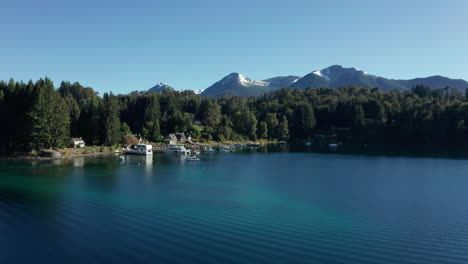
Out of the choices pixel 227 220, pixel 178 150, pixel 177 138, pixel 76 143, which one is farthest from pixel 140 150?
pixel 227 220

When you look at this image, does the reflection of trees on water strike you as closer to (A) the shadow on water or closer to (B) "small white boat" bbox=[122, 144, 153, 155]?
(B) "small white boat" bbox=[122, 144, 153, 155]

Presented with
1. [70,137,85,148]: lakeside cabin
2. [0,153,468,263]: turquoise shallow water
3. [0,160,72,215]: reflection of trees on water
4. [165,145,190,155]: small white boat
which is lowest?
[0,153,468,263]: turquoise shallow water

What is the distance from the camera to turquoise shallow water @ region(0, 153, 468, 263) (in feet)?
43.0

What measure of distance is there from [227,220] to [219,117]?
311 feet

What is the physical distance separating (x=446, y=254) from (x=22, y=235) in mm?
17584

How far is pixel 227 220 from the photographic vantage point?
17.6m

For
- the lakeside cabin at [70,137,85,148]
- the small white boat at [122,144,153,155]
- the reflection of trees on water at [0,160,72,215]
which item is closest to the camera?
the reflection of trees on water at [0,160,72,215]

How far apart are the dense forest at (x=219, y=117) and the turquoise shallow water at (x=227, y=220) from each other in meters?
17.1

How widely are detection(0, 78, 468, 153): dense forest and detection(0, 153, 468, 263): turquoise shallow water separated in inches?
672

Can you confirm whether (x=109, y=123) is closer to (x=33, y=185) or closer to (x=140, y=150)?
(x=140, y=150)

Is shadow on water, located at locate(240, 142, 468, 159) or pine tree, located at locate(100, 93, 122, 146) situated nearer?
pine tree, located at locate(100, 93, 122, 146)

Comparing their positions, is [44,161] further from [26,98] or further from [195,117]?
[195,117]

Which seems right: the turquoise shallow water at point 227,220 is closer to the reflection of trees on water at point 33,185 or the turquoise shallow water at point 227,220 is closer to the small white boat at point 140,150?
the reflection of trees on water at point 33,185

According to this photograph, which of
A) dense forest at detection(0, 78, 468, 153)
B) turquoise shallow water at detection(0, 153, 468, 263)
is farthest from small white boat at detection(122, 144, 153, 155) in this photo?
turquoise shallow water at detection(0, 153, 468, 263)
